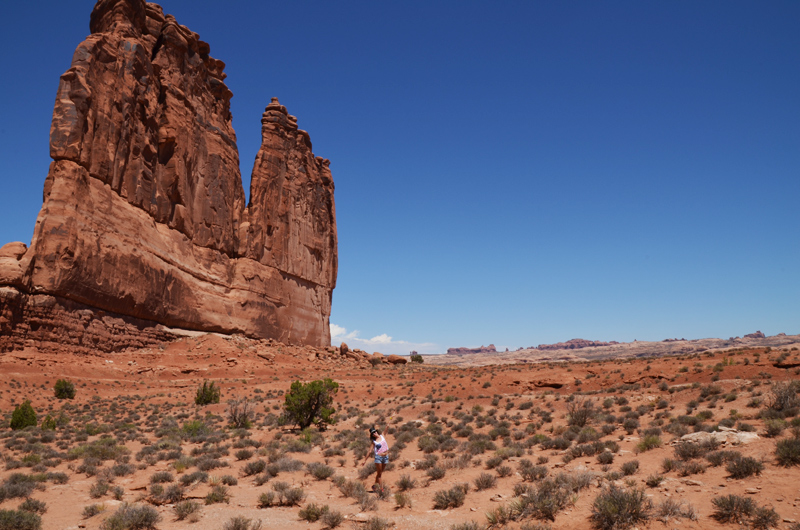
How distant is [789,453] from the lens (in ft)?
25.6

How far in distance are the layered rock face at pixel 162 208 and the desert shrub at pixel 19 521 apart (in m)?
24.5

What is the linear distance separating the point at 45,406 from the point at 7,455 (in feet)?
37.1

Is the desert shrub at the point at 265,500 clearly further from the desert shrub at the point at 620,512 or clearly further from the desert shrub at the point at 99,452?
the desert shrub at the point at 99,452

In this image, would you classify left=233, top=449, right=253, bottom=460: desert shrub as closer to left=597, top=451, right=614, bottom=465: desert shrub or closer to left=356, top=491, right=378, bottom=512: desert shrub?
left=356, top=491, right=378, bottom=512: desert shrub

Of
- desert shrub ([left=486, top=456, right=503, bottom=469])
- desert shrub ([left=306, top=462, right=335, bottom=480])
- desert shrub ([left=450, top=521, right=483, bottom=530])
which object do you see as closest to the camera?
desert shrub ([left=450, top=521, right=483, bottom=530])

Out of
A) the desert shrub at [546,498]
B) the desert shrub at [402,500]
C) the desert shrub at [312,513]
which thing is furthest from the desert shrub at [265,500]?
the desert shrub at [546,498]

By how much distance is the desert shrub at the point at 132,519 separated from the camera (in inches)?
301

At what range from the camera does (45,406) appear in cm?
2233

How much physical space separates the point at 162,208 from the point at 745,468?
1651 inches

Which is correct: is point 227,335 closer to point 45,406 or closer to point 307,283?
point 307,283

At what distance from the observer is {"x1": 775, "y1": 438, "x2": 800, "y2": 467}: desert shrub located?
304 inches

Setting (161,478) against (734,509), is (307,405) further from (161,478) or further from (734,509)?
(734,509)

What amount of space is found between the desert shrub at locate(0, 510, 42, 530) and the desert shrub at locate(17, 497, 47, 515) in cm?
82

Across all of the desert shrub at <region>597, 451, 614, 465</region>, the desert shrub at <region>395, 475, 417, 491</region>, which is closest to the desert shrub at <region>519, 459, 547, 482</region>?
the desert shrub at <region>597, 451, 614, 465</region>
